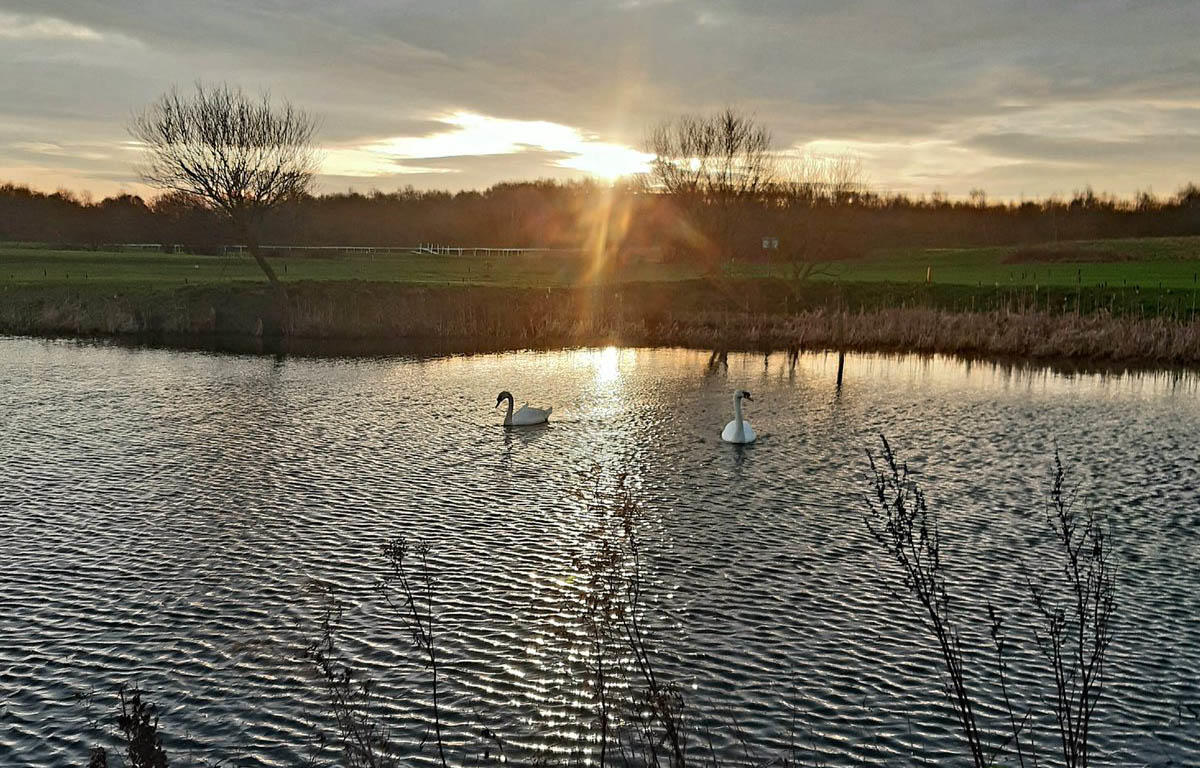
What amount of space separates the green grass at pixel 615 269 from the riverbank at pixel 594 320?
3931mm

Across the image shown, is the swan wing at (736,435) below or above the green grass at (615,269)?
below

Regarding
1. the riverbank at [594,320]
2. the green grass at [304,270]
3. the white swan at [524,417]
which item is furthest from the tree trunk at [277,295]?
the white swan at [524,417]

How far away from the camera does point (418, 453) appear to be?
17906 millimetres

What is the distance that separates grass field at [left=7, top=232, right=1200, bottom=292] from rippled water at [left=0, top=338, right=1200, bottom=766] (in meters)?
28.0

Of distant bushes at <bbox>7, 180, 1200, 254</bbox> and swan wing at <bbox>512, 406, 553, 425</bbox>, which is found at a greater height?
distant bushes at <bbox>7, 180, 1200, 254</bbox>

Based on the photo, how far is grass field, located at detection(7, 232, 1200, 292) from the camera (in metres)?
50.3

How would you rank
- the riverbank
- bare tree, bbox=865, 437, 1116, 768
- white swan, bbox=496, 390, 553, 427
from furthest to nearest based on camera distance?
the riverbank < white swan, bbox=496, 390, 553, 427 < bare tree, bbox=865, 437, 1116, 768

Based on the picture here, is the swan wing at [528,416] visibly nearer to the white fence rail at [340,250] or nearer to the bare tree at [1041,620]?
the bare tree at [1041,620]

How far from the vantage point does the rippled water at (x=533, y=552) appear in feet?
26.8

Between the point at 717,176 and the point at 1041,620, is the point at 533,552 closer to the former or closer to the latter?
the point at 1041,620

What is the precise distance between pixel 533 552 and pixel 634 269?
5692 centimetres

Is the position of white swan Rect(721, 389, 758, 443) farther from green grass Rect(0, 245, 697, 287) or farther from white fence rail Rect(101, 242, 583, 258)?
white fence rail Rect(101, 242, 583, 258)

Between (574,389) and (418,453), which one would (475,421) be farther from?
(574,389)

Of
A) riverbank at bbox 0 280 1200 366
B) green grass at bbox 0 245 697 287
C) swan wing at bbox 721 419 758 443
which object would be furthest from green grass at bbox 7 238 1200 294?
swan wing at bbox 721 419 758 443
